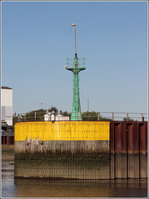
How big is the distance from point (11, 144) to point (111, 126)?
40.3 m

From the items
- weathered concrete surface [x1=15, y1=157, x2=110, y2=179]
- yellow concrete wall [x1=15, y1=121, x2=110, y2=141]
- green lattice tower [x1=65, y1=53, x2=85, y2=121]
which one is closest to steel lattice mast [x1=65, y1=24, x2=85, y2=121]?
green lattice tower [x1=65, y1=53, x2=85, y2=121]

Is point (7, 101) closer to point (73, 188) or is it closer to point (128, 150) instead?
point (128, 150)

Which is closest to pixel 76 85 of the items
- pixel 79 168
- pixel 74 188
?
pixel 79 168

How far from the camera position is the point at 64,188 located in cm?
3403

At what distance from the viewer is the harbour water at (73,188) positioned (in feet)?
105

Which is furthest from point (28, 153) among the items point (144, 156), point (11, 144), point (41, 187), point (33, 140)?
point (11, 144)

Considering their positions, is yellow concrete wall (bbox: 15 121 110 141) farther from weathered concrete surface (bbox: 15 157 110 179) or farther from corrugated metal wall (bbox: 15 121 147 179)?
weathered concrete surface (bbox: 15 157 110 179)

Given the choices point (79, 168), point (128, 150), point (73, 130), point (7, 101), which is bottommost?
point (79, 168)

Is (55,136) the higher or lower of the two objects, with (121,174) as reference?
higher

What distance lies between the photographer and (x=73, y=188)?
34.1 meters

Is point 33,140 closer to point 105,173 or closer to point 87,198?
point 105,173

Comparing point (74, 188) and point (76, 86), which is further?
point (76, 86)

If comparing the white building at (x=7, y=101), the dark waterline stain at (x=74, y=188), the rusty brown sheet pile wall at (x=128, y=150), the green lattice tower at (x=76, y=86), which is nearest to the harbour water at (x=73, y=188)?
the dark waterline stain at (x=74, y=188)

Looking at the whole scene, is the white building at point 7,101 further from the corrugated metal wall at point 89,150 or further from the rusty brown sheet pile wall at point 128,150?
the rusty brown sheet pile wall at point 128,150
